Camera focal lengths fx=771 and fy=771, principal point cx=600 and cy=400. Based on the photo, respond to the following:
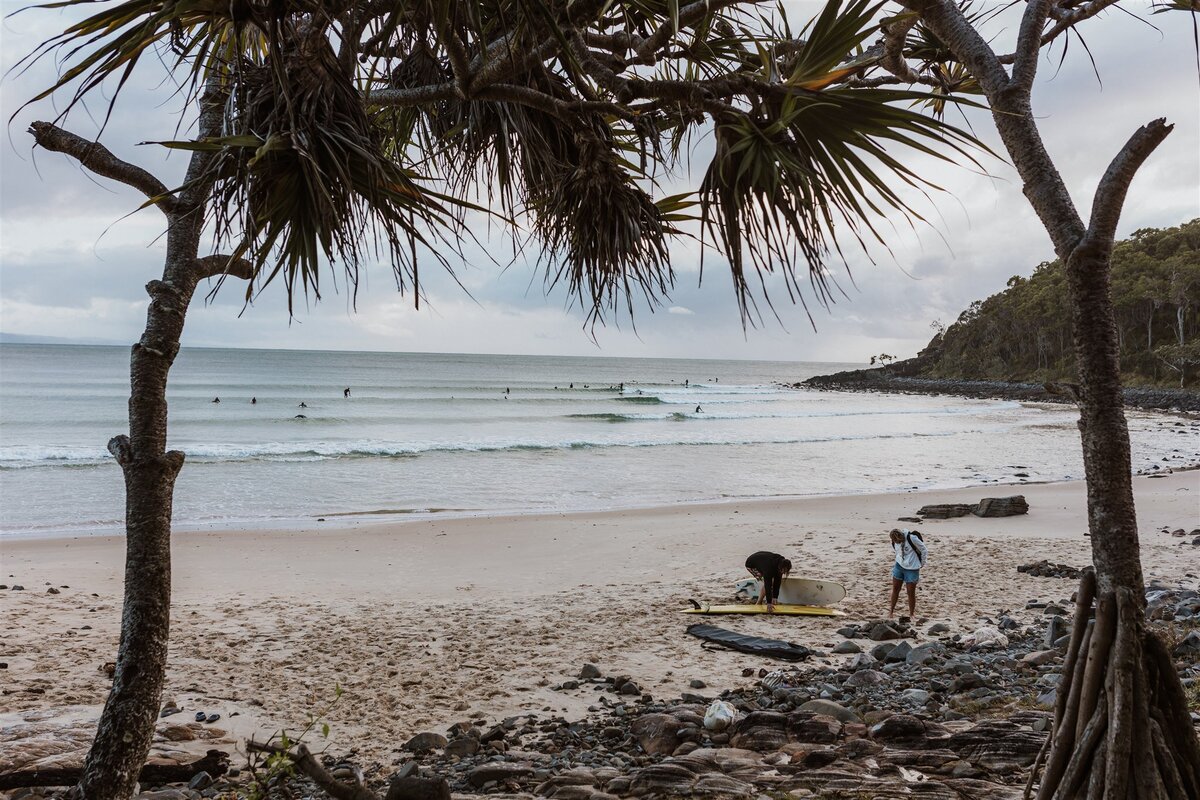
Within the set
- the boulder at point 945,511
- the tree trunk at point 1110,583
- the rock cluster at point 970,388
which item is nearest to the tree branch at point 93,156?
the tree trunk at point 1110,583

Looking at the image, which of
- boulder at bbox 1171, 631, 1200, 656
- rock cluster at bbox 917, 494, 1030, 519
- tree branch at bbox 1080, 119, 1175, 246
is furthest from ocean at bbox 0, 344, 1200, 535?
tree branch at bbox 1080, 119, 1175, 246

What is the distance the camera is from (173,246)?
8.30 ft

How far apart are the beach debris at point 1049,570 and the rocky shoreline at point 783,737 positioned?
299cm

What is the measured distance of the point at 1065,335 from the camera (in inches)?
2648

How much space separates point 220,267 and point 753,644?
226 inches

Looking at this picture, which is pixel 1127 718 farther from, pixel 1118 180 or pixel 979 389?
pixel 979 389

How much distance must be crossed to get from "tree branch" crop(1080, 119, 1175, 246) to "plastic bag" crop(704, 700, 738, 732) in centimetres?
354

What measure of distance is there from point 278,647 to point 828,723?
5.11 m

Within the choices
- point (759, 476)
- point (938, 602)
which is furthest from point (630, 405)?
point (938, 602)

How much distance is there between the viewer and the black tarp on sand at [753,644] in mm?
6703

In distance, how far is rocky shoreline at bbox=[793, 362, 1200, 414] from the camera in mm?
44188

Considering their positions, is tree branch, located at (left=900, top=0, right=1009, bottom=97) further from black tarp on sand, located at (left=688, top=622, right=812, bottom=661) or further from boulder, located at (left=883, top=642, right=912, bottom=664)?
black tarp on sand, located at (left=688, top=622, right=812, bottom=661)

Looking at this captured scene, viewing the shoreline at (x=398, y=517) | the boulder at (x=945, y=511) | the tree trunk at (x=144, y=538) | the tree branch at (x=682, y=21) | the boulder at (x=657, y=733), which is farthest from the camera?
the boulder at (x=945, y=511)

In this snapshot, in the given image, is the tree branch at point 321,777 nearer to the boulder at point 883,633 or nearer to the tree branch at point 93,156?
the tree branch at point 93,156
